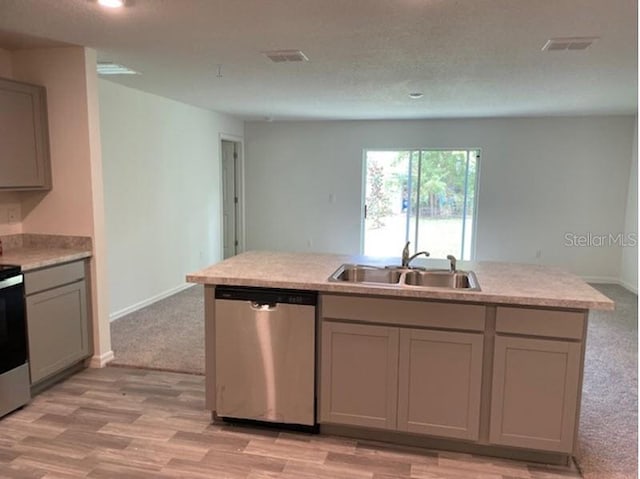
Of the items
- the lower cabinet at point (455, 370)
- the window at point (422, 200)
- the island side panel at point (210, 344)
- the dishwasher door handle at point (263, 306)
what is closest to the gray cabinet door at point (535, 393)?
the lower cabinet at point (455, 370)

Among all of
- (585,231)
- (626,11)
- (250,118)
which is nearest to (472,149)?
(585,231)

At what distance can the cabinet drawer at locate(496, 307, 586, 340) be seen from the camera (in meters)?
2.30

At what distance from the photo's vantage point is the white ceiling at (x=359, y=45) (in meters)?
2.52

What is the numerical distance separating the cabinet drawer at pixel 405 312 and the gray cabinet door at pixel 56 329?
6.17ft

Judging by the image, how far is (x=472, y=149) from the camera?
696cm

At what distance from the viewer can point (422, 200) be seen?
7.23 m

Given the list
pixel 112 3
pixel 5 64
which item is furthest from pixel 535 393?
pixel 5 64

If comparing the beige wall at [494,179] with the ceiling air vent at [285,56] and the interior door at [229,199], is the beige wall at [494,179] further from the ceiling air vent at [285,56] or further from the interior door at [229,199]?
the ceiling air vent at [285,56]

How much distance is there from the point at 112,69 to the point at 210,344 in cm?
263

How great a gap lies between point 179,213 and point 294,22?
3682 millimetres

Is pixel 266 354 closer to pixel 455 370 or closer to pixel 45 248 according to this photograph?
pixel 455 370

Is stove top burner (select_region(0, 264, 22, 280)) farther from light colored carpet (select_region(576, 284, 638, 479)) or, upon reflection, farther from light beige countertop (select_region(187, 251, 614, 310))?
light colored carpet (select_region(576, 284, 638, 479))

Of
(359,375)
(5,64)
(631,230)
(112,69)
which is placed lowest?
(359,375)

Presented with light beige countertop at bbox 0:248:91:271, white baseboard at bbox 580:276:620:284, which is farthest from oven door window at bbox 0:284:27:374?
white baseboard at bbox 580:276:620:284
